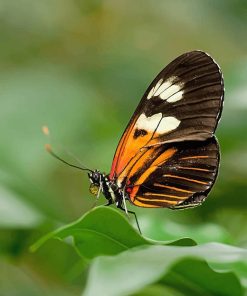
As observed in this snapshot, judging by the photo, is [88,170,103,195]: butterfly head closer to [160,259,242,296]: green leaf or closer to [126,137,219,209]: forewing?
[126,137,219,209]: forewing

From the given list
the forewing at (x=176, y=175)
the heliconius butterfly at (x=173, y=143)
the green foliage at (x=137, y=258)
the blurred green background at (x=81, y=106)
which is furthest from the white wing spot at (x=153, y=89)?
the green foliage at (x=137, y=258)

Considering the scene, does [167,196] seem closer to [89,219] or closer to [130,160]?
[130,160]

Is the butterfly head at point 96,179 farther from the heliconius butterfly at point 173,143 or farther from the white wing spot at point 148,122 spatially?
the white wing spot at point 148,122

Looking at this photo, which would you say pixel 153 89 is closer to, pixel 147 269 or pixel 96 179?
pixel 96 179

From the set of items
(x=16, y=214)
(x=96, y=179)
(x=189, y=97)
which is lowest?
(x=16, y=214)

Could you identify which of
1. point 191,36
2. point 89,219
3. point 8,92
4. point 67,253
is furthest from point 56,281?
point 191,36

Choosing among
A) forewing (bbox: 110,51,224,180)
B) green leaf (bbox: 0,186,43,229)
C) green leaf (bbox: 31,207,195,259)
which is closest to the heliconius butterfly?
forewing (bbox: 110,51,224,180)

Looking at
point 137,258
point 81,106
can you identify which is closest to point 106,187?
point 137,258
